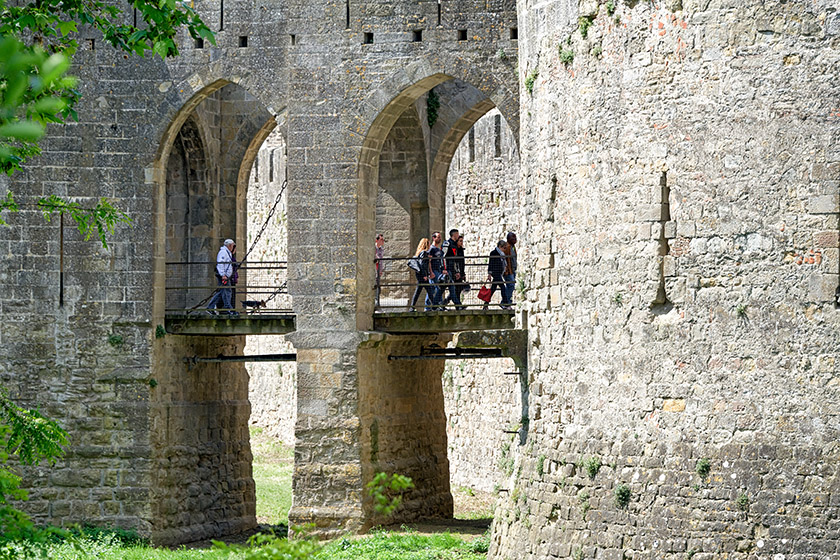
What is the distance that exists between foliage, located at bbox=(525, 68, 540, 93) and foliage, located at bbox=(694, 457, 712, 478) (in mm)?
3781

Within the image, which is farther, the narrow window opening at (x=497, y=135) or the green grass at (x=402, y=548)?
the narrow window opening at (x=497, y=135)

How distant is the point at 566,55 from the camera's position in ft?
38.0

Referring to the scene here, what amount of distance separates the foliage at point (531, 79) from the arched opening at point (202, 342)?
6157 millimetres

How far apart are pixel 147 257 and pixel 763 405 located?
9.36 m

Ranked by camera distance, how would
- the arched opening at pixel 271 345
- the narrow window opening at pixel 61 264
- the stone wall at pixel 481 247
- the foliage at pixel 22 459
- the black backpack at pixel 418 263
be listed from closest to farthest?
the foliage at pixel 22 459, the narrow window opening at pixel 61 264, the black backpack at pixel 418 263, the stone wall at pixel 481 247, the arched opening at pixel 271 345

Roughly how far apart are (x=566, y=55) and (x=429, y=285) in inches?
225

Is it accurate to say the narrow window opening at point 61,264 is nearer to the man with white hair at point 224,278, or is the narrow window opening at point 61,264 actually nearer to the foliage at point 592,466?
Answer: the man with white hair at point 224,278

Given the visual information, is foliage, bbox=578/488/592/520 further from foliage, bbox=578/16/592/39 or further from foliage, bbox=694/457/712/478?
foliage, bbox=578/16/592/39

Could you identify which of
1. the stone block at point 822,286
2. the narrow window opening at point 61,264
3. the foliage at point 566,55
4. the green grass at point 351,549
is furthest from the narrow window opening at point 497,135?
the stone block at point 822,286

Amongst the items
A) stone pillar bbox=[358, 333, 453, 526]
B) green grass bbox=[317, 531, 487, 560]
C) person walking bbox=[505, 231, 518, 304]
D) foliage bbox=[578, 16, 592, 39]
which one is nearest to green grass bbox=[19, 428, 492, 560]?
green grass bbox=[317, 531, 487, 560]

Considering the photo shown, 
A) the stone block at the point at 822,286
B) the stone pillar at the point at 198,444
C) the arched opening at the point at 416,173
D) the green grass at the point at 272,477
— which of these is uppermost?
the arched opening at the point at 416,173

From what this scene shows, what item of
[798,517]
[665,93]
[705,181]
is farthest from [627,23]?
[798,517]

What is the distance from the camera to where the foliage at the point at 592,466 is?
36.0 feet

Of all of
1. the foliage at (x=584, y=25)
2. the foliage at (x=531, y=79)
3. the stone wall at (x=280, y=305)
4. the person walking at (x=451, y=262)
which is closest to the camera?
the foliage at (x=584, y=25)
